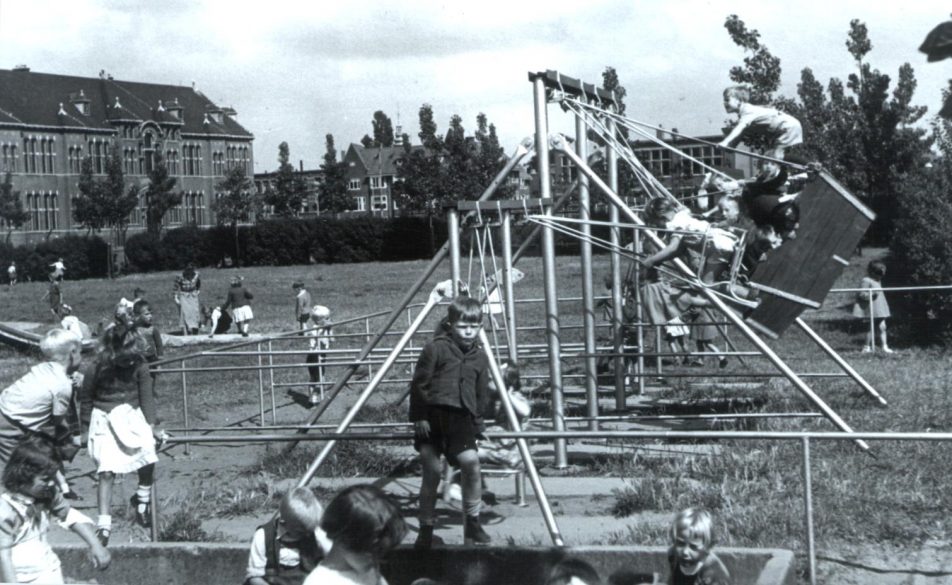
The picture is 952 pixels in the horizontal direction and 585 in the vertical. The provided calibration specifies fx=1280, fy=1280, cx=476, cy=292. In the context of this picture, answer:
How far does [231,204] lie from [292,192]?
5.68m

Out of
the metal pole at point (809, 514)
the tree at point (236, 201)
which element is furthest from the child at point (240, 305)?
the tree at point (236, 201)

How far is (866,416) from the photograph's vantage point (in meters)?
12.0

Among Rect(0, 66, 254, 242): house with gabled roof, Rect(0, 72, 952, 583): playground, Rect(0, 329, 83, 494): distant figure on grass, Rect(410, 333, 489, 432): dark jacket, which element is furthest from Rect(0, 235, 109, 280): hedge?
Rect(410, 333, 489, 432): dark jacket

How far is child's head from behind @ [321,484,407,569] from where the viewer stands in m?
3.95

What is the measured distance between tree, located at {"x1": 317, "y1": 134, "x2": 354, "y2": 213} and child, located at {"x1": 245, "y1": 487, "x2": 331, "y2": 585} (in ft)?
293

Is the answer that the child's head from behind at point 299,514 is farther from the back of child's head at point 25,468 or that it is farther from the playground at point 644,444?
the playground at point 644,444

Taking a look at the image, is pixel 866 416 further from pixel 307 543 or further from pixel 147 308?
pixel 307 543

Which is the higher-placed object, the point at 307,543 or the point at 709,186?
the point at 709,186

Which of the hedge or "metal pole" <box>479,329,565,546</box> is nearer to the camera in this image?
"metal pole" <box>479,329,565,546</box>

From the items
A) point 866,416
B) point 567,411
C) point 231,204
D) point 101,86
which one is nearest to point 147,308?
point 567,411

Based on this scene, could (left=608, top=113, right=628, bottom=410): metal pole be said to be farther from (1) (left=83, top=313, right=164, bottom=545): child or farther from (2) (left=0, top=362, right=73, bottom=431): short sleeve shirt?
(2) (left=0, top=362, right=73, bottom=431): short sleeve shirt

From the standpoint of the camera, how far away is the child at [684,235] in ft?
33.0

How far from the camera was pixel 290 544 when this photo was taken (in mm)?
5590

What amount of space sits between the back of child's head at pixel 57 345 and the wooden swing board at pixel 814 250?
515 cm
